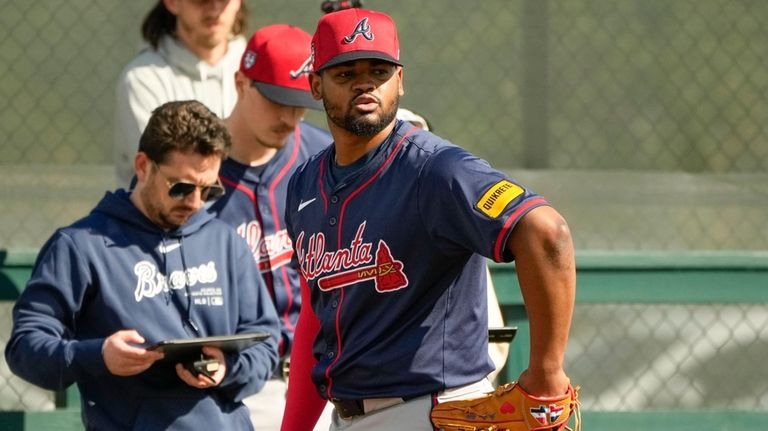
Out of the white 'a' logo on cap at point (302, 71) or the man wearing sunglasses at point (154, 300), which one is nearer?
the man wearing sunglasses at point (154, 300)

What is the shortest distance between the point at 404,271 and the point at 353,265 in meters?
0.14

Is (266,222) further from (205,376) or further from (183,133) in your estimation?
(205,376)

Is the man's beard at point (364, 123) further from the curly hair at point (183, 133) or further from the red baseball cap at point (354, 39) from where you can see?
the curly hair at point (183, 133)

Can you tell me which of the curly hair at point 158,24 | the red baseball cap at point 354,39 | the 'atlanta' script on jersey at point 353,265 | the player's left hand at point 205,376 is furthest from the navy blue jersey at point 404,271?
the curly hair at point 158,24

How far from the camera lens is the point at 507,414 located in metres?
2.90

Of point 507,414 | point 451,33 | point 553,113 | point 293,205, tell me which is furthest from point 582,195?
point 507,414

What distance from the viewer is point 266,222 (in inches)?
172

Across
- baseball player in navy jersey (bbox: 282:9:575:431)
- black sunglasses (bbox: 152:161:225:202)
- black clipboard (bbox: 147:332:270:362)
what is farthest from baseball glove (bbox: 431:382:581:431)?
black sunglasses (bbox: 152:161:225:202)

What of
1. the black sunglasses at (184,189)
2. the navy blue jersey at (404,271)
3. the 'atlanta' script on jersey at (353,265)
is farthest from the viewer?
the black sunglasses at (184,189)

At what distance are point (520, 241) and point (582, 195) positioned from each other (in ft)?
14.1

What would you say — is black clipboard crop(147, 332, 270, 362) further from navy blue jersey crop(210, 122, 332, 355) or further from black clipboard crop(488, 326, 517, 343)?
black clipboard crop(488, 326, 517, 343)

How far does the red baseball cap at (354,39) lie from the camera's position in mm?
3131

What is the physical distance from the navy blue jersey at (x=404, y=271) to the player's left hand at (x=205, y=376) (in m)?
0.69

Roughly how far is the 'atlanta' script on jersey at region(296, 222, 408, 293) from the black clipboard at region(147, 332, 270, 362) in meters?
0.56
